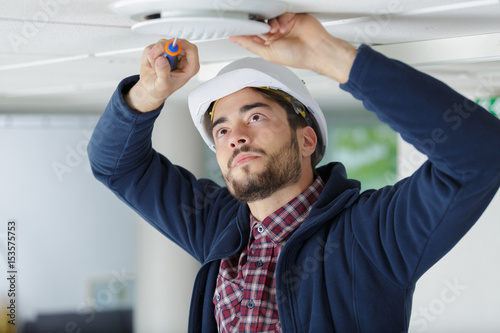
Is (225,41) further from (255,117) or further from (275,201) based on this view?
(275,201)

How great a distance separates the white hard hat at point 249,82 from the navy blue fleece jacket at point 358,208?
10cm

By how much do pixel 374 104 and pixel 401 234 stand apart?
0.70 feet

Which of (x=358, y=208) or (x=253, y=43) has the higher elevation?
(x=253, y=43)

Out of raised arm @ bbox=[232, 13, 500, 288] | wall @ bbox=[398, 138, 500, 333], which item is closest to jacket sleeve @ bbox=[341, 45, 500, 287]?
raised arm @ bbox=[232, 13, 500, 288]

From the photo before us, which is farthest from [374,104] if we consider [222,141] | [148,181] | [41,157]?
[41,157]

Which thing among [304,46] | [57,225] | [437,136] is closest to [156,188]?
[304,46]

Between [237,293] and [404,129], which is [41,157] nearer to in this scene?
[237,293]

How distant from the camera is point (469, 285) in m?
1.46

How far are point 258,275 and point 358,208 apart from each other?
0.21 m

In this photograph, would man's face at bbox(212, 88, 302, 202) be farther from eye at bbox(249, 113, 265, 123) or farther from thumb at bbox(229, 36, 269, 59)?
thumb at bbox(229, 36, 269, 59)

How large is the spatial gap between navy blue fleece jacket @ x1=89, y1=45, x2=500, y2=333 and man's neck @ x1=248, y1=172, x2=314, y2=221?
3cm

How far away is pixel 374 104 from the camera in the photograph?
0.80 metres

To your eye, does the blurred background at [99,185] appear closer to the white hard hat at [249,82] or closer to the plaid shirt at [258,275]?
the white hard hat at [249,82]

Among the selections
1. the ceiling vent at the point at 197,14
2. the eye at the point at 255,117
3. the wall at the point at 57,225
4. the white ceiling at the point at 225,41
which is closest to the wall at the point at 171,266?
the wall at the point at 57,225
